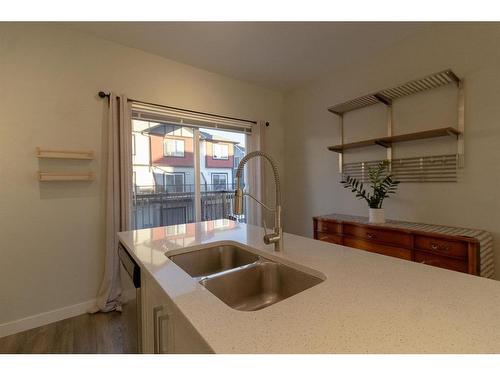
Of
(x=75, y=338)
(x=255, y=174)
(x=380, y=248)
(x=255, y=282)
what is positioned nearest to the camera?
(x=255, y=282)

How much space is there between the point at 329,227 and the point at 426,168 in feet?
3.38

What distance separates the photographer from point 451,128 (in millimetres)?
1886

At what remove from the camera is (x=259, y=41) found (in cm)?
232

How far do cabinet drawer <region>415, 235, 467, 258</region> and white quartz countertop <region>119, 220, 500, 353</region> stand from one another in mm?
1045

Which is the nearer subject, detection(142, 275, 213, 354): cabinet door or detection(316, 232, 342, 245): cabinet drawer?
detection(142, 275, 213, 354): cabinet door

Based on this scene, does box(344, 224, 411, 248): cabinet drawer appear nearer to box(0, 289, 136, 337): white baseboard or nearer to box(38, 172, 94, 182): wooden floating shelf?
box(0, 289, 136, 337): white baseboard

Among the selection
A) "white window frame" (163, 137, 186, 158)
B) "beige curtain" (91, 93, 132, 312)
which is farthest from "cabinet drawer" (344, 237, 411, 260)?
"beige curtain" (91, 93, 132, 312)

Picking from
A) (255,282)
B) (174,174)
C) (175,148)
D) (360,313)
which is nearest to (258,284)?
(255,282)

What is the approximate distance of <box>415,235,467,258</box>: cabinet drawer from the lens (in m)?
1.62

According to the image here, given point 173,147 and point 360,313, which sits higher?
point 173,147

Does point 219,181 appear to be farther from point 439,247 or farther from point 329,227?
point 439,247

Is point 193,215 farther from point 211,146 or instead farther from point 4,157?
point 4,157

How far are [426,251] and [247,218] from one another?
2.12 metres
